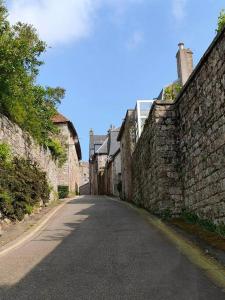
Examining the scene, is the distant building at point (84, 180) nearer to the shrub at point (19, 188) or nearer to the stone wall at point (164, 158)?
the shrub at point (19, 188)

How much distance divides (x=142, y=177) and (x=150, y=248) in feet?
34.6

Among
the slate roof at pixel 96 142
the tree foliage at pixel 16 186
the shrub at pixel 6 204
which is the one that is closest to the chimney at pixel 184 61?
the tree foliage at pixel 16 186

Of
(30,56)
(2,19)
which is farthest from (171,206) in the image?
(2,19)

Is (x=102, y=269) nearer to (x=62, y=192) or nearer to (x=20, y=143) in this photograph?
(x=20, y=143)

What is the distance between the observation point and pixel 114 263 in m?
8.15

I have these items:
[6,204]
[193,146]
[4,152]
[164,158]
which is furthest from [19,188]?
[193,146]

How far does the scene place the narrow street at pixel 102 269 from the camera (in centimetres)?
629

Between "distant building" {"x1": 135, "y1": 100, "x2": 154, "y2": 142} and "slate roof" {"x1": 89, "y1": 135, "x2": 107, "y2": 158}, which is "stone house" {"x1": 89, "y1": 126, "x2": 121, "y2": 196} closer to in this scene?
"slate roof" {"x1": 89, "y1": 135, "x2": 107, "y2": 158}

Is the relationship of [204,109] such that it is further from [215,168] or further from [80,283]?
[80,283]

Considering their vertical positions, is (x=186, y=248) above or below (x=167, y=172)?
below

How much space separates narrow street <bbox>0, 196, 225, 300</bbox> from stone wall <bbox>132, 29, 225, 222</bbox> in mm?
1624

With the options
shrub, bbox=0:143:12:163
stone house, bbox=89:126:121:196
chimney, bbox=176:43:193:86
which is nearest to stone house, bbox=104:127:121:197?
stone house, bbox=89:126:121:196

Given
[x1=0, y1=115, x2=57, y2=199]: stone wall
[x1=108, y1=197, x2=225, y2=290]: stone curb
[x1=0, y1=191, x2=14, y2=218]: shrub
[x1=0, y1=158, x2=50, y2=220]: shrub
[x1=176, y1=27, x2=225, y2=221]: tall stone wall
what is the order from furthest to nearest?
[x1=0, y1=115, x2=57, y2=199]: stone wall → [x1=0, y1=158, x2=50, y2=220]: shrub → [x1=0, y1=191, x2=14, y2=218]: shrub → [x1=176, y1=27, x2=225, y2=221]: tall stone wall → [x1=108, y1=197, x2=225, y2=290]: stone curb

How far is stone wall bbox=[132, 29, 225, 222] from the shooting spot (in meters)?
9.97
